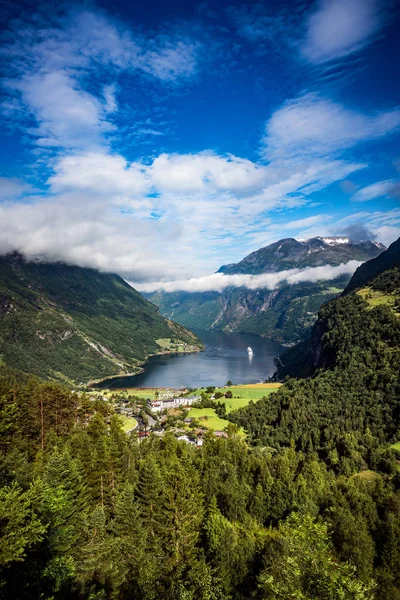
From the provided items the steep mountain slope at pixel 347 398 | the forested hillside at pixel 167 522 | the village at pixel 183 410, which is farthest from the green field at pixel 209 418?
the forested hillside at pixel 167 522

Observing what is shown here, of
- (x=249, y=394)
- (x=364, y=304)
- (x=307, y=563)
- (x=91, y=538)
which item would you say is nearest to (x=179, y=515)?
(x=91, y=538)

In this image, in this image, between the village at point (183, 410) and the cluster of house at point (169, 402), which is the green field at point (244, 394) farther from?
the cluster of house at point (169, 402)

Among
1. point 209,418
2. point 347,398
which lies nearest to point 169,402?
point 209,418

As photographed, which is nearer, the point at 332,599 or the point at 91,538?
the point at 332,599

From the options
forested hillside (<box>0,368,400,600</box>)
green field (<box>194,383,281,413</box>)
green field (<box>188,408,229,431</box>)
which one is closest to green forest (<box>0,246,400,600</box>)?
forested hillside (<box>0,368,400,600</box>)

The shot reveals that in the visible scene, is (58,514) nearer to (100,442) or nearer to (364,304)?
(100,442)

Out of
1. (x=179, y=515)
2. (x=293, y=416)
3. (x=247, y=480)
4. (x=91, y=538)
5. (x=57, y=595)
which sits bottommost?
(x=293, y=416)
